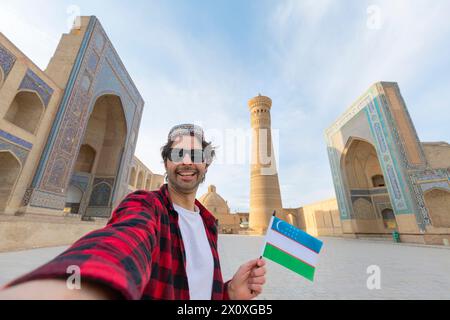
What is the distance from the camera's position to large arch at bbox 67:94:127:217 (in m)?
8.63

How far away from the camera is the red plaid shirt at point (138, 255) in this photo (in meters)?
0.30

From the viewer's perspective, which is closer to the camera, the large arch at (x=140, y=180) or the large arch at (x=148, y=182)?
the large arch at (x=140, y=180)

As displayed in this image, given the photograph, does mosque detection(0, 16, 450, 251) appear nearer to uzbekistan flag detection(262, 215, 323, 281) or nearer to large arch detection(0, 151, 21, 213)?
large arch detection(0, 151, 21, 213)

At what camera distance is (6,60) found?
442cm

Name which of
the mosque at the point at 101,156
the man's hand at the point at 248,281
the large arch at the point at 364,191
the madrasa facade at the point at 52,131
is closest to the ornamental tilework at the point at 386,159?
the mosque at the point at 101,156

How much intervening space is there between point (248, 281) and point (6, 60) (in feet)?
21.1

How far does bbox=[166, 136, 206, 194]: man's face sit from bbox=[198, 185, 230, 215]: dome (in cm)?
2379

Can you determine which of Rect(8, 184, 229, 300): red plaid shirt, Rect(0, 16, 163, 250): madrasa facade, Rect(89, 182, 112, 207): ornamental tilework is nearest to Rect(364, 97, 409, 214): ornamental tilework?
Rect(8, 184, 229, 300): red plaid shirt

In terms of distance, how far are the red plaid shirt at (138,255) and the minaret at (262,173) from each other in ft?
47.8

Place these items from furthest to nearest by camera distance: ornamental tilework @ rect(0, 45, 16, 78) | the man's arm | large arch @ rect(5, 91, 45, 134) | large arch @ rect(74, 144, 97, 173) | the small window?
the small window → large arch @ rect(74, 144, 97, 173) → large arch @ rect(5, 91, 45, 134) → ornamental tilework @ rect(0, 45, 16, 78) → the man's arm

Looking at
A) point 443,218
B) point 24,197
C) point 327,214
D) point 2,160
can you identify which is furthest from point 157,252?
point 327,214

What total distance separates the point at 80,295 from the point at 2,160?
6.57 metres

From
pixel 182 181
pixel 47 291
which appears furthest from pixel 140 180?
pixel 47 291

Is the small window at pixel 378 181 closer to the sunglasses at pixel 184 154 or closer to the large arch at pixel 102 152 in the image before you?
the large arch at pixel 102 152
